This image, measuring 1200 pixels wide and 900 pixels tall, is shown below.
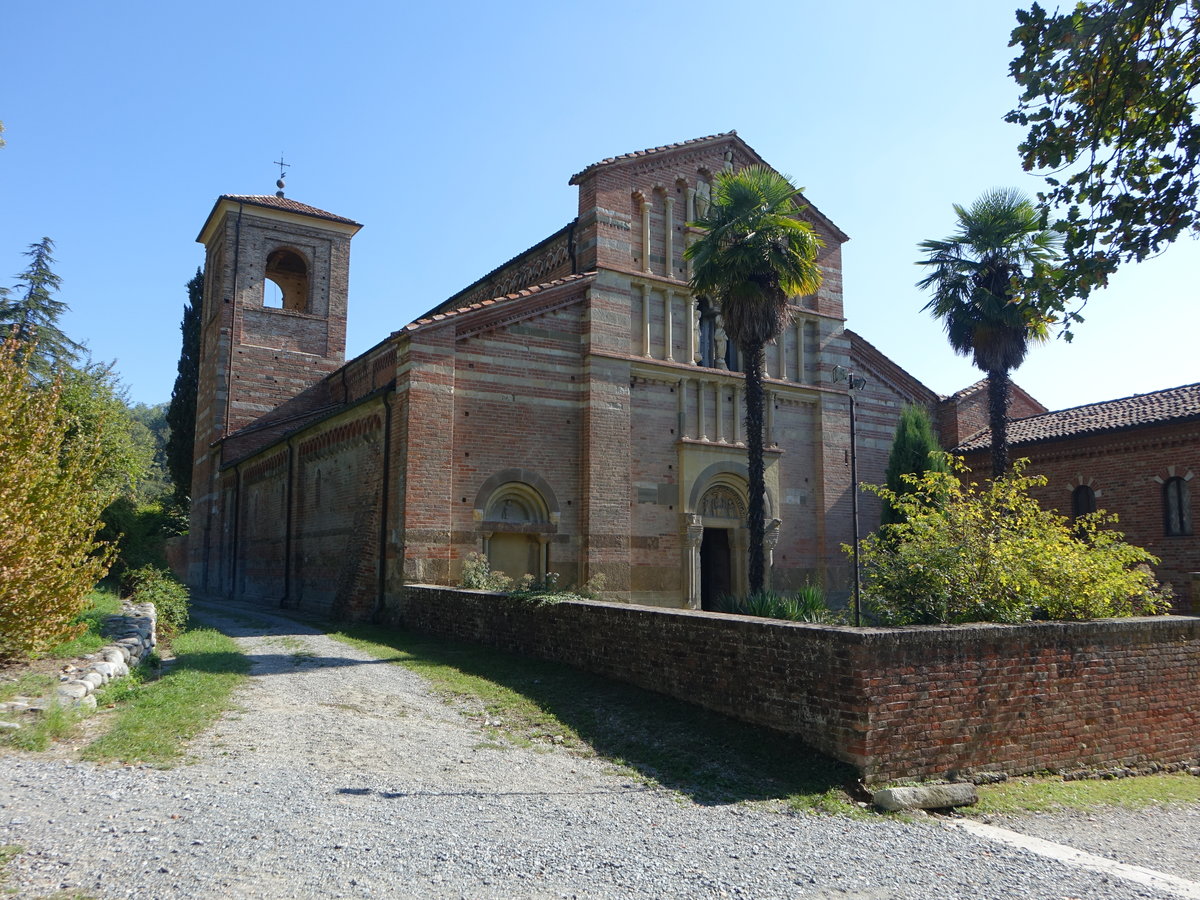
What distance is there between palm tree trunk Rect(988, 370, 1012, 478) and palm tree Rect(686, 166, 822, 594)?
7111mm

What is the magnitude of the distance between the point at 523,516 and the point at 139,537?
968cm

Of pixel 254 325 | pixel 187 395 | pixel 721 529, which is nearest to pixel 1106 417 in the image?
pixel 721 529

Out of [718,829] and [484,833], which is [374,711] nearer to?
[484,833]

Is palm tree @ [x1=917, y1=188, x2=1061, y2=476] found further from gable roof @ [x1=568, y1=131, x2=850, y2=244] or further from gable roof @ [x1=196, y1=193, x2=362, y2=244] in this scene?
gable roof @ [x1=196, y1=193, x2=362, y2=244]

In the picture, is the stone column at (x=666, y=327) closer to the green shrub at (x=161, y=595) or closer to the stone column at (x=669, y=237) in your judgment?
the stone column at (x=669, y=237)

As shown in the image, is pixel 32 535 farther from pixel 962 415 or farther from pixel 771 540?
pixel 962 415

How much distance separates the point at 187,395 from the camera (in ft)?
131

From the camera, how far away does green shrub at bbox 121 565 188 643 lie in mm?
17266

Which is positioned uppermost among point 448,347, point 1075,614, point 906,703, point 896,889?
point 448,347

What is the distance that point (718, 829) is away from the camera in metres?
6.88

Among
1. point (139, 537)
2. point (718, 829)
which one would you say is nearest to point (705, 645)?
point (718, 829)

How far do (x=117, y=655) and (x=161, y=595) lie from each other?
7.79 m

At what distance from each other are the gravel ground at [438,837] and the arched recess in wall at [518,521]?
1114 cm

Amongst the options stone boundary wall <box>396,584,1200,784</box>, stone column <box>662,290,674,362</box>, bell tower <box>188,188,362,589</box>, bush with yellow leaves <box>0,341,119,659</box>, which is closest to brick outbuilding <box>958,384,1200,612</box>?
stone column <box>662,290,674,362</box>
